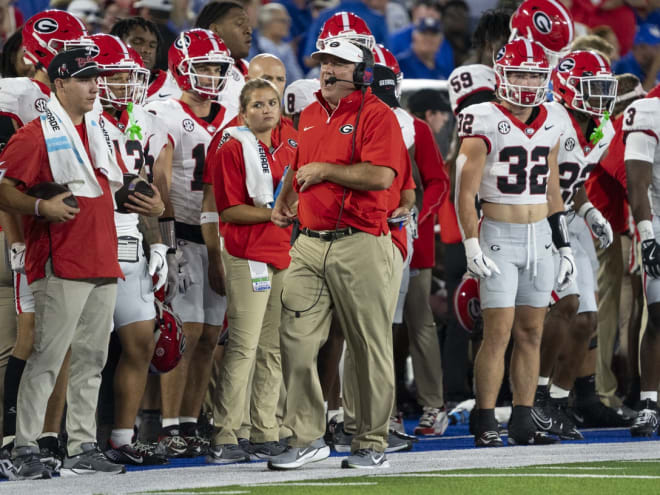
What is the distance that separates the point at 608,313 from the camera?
948 centimetres

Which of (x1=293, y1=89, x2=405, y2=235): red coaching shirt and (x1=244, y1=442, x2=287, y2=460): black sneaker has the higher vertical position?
(x1=293, y1=89, x2=405, y2=235): red coaching shirt

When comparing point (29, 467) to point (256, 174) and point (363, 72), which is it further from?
point (363, 72)

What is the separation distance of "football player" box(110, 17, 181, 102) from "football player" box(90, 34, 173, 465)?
131 centimetres

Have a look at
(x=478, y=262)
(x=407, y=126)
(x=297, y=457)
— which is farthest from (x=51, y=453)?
(x=407, y=126)

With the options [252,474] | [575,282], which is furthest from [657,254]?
[252,474]

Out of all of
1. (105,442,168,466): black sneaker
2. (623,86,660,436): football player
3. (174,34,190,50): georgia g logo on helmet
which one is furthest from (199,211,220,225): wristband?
(623,86,660,436): football player

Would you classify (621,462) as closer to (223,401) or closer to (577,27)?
(223,401)

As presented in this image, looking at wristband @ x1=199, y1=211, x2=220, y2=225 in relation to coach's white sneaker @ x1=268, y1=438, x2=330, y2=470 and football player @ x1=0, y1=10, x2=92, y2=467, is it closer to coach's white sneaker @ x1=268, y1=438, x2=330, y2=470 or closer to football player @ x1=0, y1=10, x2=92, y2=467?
football player @ x1=0, y1=10, x2=92, y2=467

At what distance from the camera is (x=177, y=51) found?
7.80m

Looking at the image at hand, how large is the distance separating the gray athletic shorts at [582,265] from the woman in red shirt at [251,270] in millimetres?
1987

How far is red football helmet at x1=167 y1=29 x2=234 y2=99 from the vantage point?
7.70 meters

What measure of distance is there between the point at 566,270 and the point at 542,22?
7.10 ft

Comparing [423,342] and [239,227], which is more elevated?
[239,227]

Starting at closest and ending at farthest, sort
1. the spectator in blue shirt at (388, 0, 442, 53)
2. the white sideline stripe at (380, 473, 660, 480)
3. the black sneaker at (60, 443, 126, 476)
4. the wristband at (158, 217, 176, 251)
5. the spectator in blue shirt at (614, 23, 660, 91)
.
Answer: the white sideline stripe at (380, 473, 660, 480) → the black sneaker at (60, 443, 126, 476) → the wristband at (158, 217, 176, 251) → the spectator in blue shirt at (614, 23, 660, 91) → the spectator in blue shirt at (388, 0, 442, 53)
